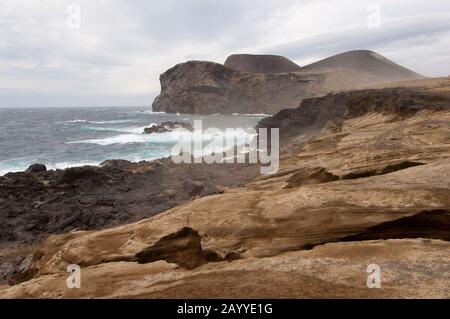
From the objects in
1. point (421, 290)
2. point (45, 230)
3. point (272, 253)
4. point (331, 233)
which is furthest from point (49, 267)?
point (45, 230)

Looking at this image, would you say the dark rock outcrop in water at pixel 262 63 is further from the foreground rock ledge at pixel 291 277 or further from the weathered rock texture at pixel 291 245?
the foreground rock ledge at pixel 291 277

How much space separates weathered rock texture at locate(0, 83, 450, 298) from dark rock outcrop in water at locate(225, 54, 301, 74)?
16366 cm

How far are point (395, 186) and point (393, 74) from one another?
159888 millimetres

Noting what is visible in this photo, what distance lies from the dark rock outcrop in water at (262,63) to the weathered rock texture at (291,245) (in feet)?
537

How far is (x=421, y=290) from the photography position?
5.01 m

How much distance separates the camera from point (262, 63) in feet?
558

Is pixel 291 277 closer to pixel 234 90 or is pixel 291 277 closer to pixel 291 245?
pixel 291 245

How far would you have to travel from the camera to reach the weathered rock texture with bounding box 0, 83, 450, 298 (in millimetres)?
5508

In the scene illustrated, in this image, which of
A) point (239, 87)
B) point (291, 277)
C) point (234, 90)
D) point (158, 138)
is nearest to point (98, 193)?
point (291, 277)

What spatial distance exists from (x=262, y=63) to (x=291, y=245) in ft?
556

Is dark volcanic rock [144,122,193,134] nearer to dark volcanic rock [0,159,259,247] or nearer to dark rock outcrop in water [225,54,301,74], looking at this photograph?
dark volcanic rock [0,159,259,247]

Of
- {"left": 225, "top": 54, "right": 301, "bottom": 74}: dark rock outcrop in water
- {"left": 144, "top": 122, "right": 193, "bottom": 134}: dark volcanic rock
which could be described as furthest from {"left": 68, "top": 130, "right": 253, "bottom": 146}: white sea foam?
{"left": 225, "top": 54, "right": 301, "bottom": 74}: dark rock outcrop in water

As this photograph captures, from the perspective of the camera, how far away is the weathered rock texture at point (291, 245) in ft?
18.1
